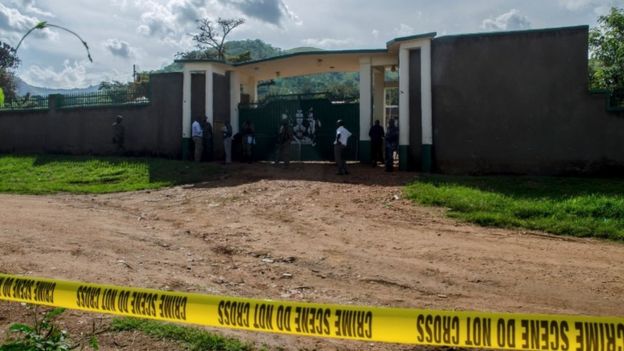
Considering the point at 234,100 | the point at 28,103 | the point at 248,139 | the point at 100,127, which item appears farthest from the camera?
the point at 28,103

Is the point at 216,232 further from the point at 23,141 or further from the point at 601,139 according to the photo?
the point at 23,141

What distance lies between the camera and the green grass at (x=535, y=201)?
8.90 metres

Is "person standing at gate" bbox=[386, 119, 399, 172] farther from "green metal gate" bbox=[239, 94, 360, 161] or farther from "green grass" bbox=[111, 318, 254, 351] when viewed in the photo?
"green grass" bbox=[111, 318, 254, 351]

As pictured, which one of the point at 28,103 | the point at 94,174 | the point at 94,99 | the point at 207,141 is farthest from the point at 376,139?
the point at 28,103

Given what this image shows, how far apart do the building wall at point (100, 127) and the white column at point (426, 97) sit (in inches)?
319

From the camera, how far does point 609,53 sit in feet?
67.3

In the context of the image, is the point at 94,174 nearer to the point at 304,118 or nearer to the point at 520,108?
the point at 304,118

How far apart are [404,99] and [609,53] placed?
1043 centimetres

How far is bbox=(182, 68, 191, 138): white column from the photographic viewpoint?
17.9 metres

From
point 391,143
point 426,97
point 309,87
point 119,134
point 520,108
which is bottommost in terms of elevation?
point 391,143

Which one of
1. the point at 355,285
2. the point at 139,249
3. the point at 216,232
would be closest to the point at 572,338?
the point at 355,285

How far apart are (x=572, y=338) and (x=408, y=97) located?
1224 cm

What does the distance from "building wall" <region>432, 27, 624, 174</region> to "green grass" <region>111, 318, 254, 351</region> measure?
35.2ft

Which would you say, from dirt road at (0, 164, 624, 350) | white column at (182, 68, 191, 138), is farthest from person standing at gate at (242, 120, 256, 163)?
dirt road at (0, 164, 624, 350)
